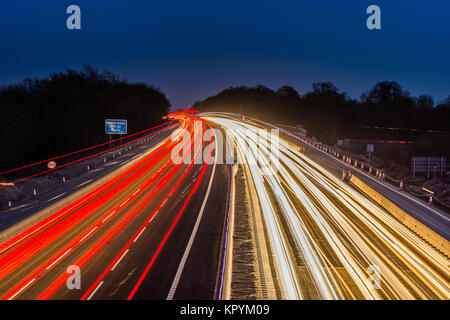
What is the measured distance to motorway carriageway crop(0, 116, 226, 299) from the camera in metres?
11.0

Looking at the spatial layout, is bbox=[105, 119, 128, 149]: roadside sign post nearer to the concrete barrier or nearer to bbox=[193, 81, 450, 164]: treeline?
the concrete barrier

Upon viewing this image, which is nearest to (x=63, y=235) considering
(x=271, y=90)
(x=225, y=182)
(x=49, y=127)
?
(x=225, y=182)

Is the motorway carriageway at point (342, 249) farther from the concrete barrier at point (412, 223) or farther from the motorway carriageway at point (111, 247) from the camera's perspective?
the motorway carriageway at point (111, 247)

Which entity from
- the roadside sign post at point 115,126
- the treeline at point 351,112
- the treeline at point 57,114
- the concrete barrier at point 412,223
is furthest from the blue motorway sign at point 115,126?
the treeline at point 351,112

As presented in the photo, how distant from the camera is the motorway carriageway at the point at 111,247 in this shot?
11039mm

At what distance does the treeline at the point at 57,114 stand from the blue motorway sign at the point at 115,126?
1304cm

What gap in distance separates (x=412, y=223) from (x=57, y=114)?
66.0 meters

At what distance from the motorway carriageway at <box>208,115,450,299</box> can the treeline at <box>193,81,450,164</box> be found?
63.4m

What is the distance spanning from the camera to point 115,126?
44.0 metres

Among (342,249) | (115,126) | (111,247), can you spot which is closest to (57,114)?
(115,126)

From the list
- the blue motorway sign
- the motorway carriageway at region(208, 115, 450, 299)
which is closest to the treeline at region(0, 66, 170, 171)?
the blue motorway sign

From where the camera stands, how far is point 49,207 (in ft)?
64.1

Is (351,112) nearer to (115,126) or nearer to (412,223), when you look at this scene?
(115,126)
